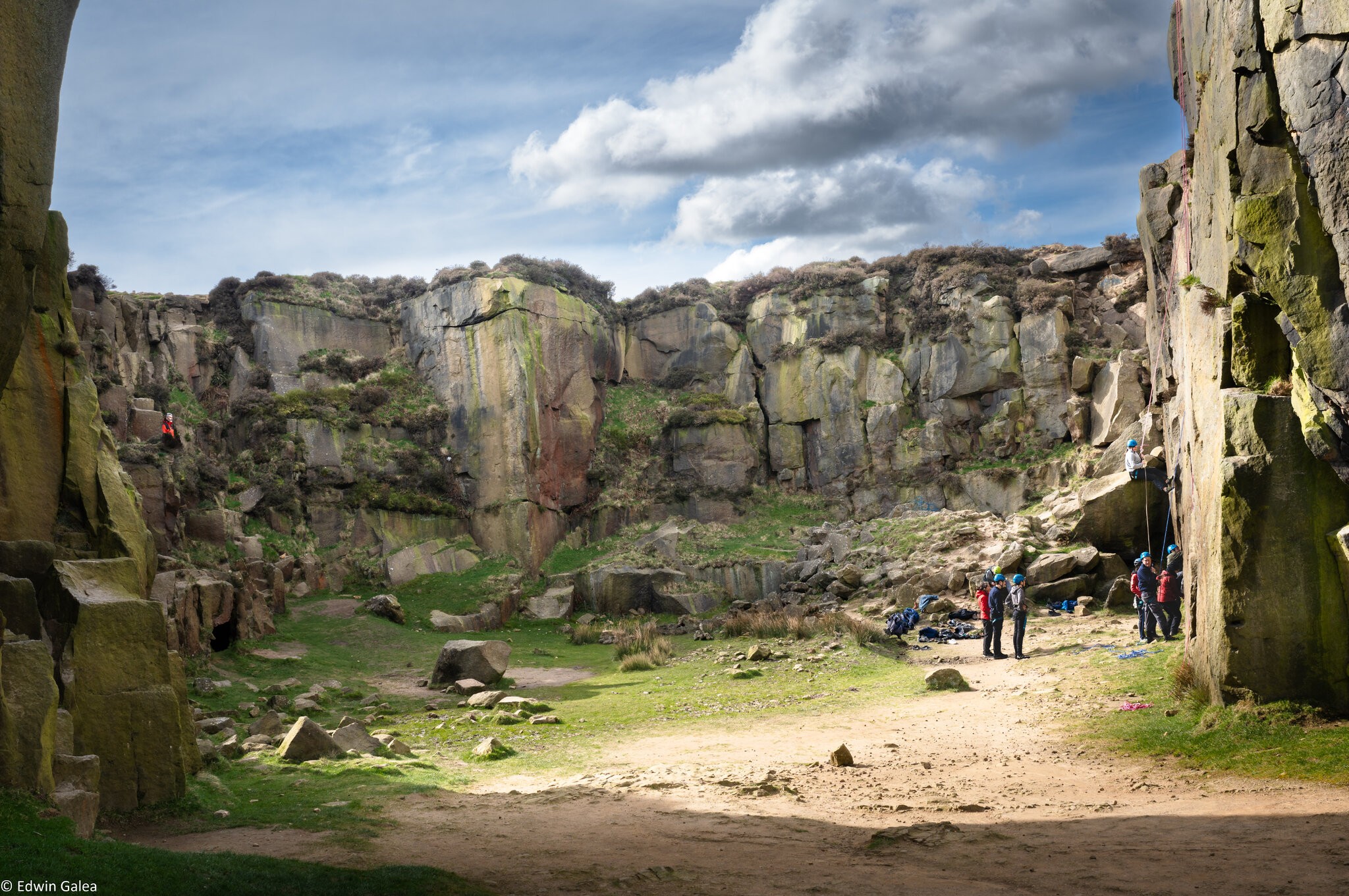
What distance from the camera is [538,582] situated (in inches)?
1367

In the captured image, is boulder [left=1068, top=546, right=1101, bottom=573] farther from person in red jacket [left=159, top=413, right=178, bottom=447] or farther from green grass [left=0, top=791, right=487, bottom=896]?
person in red jacket [left=159, top=413, right=178, bottom=447]

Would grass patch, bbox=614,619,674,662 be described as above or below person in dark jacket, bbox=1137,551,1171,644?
below

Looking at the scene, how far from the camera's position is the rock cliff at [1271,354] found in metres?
8.30

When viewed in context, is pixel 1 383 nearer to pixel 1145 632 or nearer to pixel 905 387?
pixel 1145 632

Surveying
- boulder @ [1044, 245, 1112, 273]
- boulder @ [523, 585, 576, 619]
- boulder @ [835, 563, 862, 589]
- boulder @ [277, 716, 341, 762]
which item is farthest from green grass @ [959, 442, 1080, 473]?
boulder @ [277, 716, 341, 762]

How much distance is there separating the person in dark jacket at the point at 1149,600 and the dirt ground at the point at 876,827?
5.47 meters

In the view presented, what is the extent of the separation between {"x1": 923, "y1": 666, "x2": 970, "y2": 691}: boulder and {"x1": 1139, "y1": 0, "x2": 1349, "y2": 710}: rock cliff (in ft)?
13.0

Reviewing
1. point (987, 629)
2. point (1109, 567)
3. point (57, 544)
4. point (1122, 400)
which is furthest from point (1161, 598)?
point (1122, 400)

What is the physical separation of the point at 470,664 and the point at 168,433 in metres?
14.2

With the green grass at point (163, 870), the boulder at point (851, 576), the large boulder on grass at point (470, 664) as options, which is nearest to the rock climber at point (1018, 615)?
the boulder at point (851, 576)

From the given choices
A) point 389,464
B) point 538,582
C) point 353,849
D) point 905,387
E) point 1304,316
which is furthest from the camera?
point 905,387

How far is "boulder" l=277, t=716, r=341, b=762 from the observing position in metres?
11.4

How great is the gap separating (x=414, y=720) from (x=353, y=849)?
750 centimetres

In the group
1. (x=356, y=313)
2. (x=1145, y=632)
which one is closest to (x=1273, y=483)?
(x=1145, y=632)
